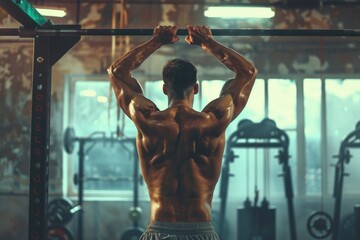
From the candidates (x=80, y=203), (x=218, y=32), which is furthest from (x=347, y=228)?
(x=218, y=32)

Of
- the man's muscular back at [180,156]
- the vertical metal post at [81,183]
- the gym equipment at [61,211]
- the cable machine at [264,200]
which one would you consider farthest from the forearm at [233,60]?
the gym equipment at [61,211]

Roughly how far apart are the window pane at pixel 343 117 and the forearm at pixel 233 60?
153 inches

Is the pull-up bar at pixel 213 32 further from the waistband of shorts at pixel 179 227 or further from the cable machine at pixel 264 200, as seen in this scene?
the cable machine at pixel 264 200

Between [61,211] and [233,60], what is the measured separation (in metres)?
3.65

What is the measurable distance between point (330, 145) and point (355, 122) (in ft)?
1.34

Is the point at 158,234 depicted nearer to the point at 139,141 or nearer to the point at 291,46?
the point at 139,141

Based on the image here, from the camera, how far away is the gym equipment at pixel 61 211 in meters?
5.21

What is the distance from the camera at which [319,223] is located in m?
5.21

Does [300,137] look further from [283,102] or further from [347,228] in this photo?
[347,228]

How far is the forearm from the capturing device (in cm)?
216

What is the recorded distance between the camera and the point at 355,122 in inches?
227

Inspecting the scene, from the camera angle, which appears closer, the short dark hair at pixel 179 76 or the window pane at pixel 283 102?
the short dark hair at pixel 179 76

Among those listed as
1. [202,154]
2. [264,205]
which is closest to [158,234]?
[202,154]

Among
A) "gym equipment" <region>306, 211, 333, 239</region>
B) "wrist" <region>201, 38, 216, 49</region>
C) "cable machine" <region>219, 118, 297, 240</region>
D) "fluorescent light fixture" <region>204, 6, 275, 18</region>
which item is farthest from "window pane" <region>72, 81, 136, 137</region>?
"wrist" <region>201, 38, 216, 49</region>
